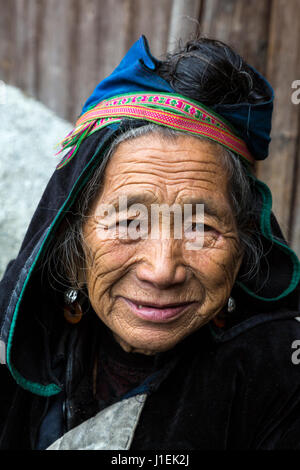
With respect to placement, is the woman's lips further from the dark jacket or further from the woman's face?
the dark jacket

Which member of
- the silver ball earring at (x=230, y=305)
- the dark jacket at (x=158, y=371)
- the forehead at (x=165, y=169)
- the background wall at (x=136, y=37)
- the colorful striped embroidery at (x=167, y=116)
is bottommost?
the dark jacket at (x=158, y=371)

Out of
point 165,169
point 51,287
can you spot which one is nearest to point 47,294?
point 51,287

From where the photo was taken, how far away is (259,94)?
6.42 feet

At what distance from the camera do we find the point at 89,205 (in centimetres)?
189

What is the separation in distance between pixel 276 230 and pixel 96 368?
1032mm

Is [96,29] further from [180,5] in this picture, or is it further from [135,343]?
[135,343]

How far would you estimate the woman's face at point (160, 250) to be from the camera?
5.67 ft

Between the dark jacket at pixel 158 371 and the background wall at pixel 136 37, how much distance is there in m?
1.15

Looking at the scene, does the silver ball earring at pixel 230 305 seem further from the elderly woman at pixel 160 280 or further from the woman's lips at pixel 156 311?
the woman's lips at pixel 156 311

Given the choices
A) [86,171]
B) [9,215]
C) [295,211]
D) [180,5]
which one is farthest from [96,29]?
[86,171]

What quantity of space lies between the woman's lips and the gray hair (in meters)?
0.36

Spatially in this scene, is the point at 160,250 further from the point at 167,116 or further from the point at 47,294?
the point at 47,294

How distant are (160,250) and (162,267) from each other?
0.07 m

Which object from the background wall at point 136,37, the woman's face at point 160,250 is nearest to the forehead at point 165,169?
the woman's face at point 160,250
